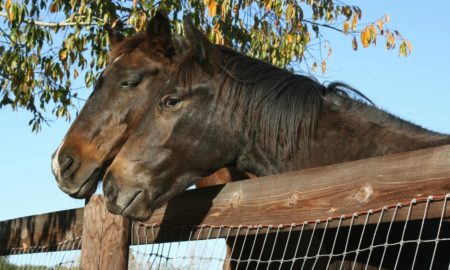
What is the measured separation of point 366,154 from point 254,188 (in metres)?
0.76

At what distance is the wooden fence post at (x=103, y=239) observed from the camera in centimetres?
394

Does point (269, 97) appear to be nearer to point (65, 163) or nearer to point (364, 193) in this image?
point (65, 163)

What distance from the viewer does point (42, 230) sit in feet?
16.6

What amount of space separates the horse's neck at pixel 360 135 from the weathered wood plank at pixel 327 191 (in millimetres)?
666

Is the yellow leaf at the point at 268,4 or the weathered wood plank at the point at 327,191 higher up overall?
the weathered wood plank at the point at 327,191

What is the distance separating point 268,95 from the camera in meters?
4.18

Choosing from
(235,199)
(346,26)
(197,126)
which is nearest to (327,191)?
(235,199)

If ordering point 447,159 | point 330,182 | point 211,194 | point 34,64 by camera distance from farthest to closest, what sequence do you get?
point 34,64, point 211,194, point 330,182, point 447,159

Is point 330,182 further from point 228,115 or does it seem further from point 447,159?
point 228,115

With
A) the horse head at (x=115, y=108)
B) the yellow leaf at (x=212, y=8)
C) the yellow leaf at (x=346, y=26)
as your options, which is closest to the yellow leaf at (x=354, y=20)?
the yellow leaf at (x=346, y=26)

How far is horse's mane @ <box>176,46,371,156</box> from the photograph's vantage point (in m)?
4.05

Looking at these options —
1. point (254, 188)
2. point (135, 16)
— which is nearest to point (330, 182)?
point (254, 188)

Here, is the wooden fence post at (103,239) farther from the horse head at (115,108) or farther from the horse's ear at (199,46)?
the horse's ear at (199,46)

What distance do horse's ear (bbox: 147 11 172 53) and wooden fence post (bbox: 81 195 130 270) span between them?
1.06m
